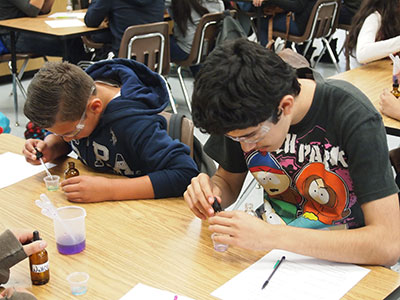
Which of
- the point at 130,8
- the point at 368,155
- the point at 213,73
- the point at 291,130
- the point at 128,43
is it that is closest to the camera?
the point at 213,73

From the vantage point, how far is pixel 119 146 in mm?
1877

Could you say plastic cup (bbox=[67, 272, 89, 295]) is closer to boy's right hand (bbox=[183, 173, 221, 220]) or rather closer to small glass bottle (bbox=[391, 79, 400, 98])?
boy's right hand (bbox=[183, 173, 221, 220])

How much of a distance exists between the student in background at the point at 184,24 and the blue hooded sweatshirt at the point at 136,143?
2611 mm

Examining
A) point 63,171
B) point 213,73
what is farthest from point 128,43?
point 213,73

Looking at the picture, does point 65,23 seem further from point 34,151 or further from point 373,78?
point 34,151

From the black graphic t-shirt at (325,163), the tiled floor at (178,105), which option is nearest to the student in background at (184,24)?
the tiled floor at (178,105)

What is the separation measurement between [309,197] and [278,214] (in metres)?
0.16

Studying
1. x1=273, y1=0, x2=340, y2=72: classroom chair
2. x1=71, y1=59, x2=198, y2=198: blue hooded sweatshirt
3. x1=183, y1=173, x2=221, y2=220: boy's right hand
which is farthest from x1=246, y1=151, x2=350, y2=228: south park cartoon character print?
x1=273, y1=0, x2=340, y2=72: classroom chair

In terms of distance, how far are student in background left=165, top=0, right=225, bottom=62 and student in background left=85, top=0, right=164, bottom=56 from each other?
178mm

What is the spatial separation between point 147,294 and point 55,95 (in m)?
0.76

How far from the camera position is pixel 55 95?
5.63ft

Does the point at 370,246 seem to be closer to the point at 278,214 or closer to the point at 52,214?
the point at 278,214

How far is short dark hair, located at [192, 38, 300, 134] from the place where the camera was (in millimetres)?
1227

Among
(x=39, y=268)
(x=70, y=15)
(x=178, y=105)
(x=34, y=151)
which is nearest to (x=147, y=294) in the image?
(x=39, y=268)
